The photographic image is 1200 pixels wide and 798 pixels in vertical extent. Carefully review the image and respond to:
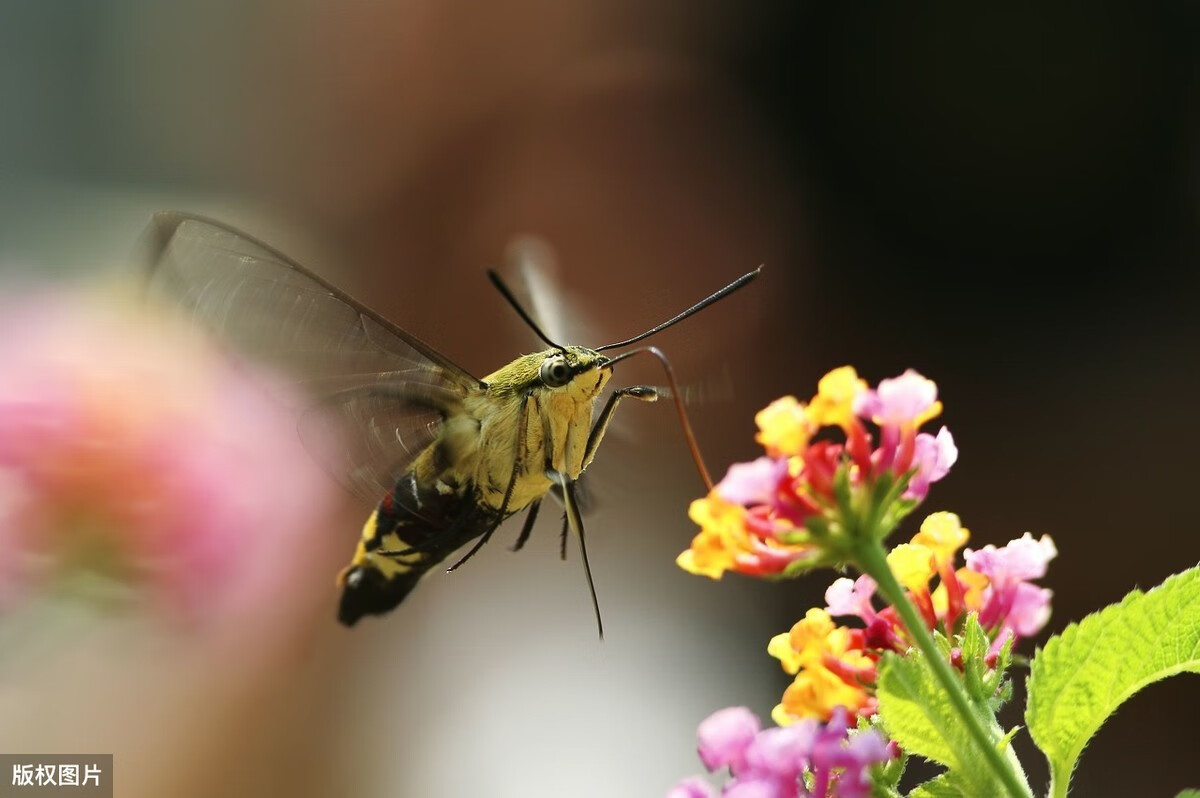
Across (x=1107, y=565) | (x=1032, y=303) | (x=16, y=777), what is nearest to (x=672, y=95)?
(x=1032, y=303)

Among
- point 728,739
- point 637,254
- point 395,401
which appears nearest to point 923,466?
point 728,739

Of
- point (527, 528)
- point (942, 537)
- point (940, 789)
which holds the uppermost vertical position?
point (527, 528)

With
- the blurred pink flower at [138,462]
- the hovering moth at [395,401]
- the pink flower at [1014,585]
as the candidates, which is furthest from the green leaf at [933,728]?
the blurred pink flower at [138,462]

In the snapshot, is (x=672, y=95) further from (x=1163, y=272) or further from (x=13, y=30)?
(x=13, y=30)

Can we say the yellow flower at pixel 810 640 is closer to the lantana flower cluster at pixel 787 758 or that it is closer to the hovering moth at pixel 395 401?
the lantana flower cluster at pixel 787 758

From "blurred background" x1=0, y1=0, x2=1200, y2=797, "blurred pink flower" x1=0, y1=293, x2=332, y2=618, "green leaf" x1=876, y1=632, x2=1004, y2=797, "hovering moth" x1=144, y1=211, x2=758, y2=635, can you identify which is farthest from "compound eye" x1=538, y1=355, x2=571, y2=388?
"blurred background" x1=0, y1=0, x2=1200, y2=797

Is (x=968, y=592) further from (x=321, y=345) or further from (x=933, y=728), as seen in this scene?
(x=321, y=345)
